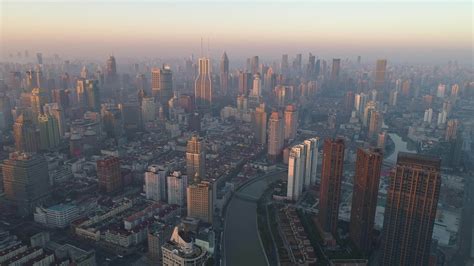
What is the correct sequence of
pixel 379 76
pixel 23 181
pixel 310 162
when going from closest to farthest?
1. pixel 23 181
2. pixel 310 162
3. pixel 379 76

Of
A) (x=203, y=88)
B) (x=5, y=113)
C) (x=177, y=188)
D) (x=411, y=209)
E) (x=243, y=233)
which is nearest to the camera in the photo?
(x=411, y=209)

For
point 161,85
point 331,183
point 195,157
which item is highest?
point 161,85

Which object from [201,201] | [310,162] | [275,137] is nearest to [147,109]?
[275,137]

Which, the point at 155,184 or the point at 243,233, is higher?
the point at 155,184

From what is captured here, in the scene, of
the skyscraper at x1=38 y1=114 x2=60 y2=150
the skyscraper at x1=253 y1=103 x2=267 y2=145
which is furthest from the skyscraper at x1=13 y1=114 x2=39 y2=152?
the skyscraper at x1=253 y1=103 x2=267 y2=145

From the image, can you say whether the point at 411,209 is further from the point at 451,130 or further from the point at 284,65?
the point at 284,65

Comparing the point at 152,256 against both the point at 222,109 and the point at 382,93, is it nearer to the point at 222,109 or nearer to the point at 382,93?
the point at 222,109

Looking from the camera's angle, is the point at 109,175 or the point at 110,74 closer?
the point at 109,175
